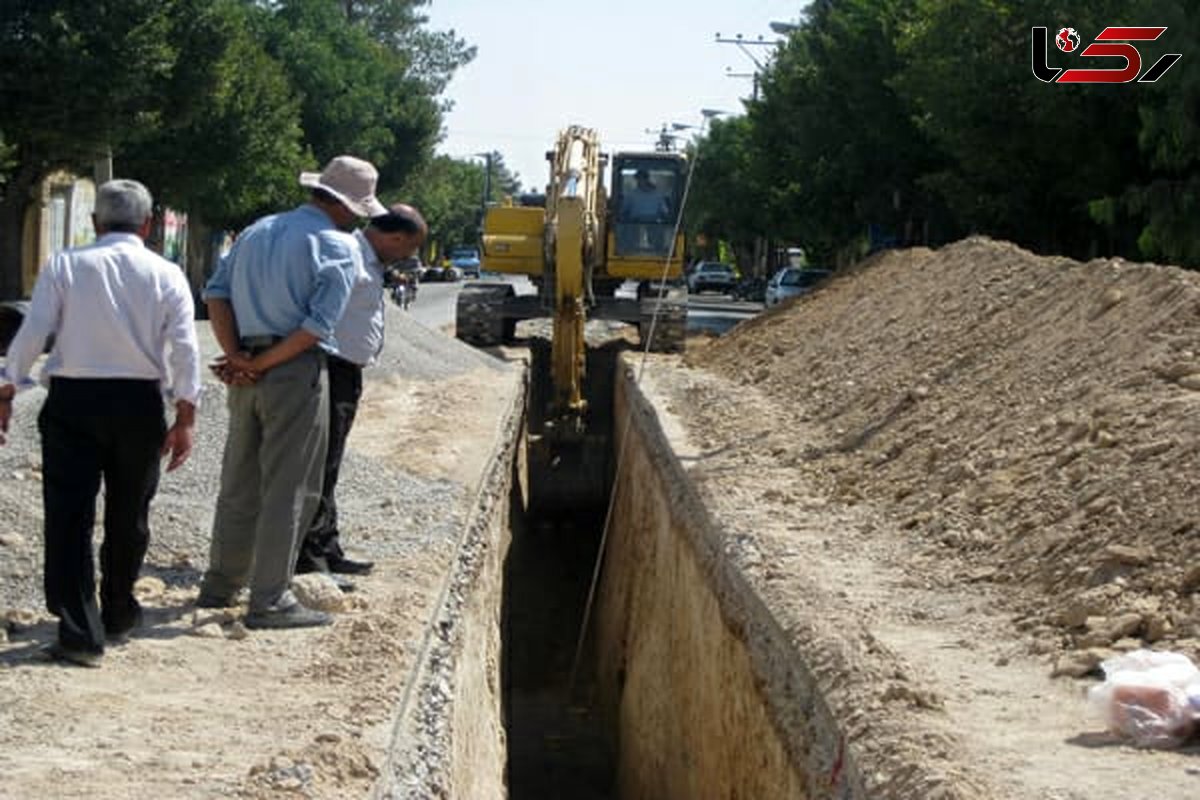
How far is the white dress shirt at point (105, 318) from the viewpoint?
275 inches

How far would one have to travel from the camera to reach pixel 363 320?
8.56 meters

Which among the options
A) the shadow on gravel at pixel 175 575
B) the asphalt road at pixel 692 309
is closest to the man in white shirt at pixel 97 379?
the shadow on gravel at pixel 175 575

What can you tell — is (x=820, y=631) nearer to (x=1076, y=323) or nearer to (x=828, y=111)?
(x=1076, y=323)

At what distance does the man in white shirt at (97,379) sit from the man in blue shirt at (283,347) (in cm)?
48

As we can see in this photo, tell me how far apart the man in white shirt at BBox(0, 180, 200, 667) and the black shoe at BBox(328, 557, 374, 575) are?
6.84 feet

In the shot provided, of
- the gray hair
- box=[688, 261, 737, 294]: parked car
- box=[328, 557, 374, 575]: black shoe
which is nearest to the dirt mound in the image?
box=[328, 557, 374, 575]: black shoe

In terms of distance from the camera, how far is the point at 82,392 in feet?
23.0

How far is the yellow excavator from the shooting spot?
2248cm

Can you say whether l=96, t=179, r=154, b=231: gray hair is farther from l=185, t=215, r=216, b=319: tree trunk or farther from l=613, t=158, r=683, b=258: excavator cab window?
l=185, t=215, r=216, b=319: tree trunk

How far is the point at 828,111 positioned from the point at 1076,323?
86.5 ft

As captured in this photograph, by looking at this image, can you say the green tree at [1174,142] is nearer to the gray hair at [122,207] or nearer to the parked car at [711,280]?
the gray hair at [122,207]

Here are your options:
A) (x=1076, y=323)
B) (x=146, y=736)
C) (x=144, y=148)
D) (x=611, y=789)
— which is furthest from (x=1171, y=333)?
(x=144, y=148)

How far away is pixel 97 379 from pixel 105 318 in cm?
21

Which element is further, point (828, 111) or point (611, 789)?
point (828, 111)
